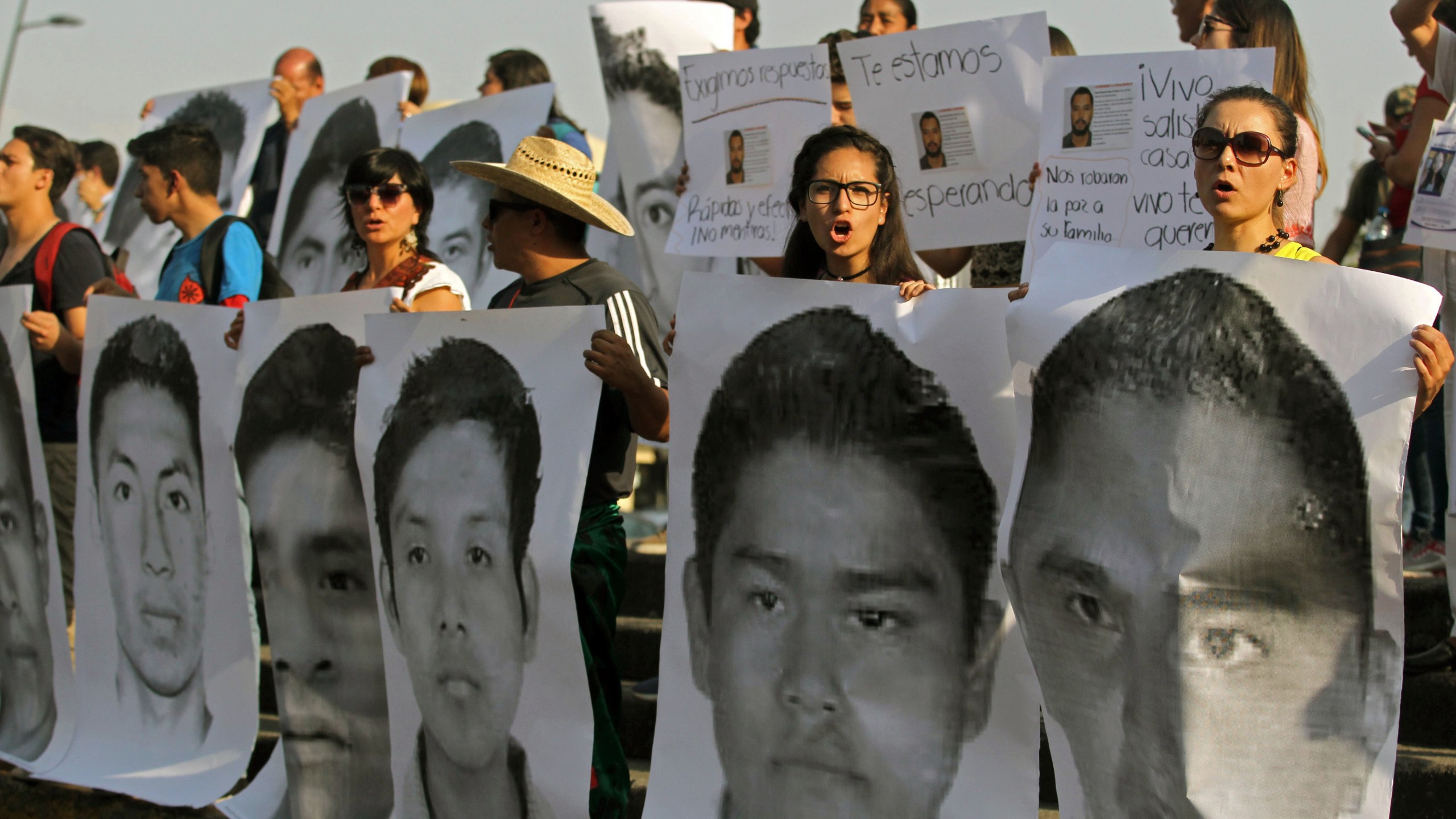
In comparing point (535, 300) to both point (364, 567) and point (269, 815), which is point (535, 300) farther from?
point (269, 815)

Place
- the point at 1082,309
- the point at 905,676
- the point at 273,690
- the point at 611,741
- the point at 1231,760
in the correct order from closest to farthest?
the point at 1231,760, the point at 1082,309, the point at 905,676, the point at 611,741, the point at 273,690

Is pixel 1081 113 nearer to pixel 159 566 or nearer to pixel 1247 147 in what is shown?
pixel 1247 147

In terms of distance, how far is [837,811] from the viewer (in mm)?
3004

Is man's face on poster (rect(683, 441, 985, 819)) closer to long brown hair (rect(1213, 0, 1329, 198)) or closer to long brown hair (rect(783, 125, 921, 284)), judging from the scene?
long brown hair (rect(783, 125, 921, 284))

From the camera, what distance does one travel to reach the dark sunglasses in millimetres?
4148

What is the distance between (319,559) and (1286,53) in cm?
294

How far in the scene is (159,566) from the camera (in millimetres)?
4555

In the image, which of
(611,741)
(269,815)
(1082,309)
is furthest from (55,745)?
(1082,309)

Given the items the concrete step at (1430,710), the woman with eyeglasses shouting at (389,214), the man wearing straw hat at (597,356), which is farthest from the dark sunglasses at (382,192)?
the concrete step at (1430,710)

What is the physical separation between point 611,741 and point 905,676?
2.90ft

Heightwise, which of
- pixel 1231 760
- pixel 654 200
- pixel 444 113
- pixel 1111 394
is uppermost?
pixel 444 113

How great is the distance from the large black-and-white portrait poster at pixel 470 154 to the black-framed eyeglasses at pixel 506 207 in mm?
2239

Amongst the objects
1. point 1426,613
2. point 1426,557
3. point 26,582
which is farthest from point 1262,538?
point 26,582

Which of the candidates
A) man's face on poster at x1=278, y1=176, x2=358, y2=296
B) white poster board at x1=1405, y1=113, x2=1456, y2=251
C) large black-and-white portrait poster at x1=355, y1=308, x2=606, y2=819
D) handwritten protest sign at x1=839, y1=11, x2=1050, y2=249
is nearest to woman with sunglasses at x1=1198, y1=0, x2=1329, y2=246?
white poster board at x1=1405, y1=113, x2=1456, y2=251
